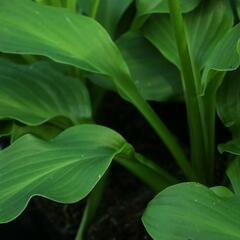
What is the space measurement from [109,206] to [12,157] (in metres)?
0.42

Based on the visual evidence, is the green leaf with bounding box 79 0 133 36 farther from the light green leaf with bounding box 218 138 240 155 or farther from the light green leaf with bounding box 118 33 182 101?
the light green leaf with bounding box 218 138 240 155

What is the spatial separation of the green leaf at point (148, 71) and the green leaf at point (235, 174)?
209 mm

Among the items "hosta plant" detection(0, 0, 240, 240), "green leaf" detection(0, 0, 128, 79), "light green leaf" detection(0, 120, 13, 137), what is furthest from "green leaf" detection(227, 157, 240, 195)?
"light green leaf" detection(0, 120, 13, 137)

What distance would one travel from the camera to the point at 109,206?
129 centimetres

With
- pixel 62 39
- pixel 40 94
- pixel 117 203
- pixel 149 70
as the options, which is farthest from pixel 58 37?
pixel 117 203

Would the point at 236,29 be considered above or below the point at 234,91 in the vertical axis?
above

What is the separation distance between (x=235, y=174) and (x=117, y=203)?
1.30 ft

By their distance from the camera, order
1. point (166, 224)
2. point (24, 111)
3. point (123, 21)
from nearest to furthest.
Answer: point (166, 224) → point (24, 111) → point (123, 21)

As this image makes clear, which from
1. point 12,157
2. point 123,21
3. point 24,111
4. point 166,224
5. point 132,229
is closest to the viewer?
point 166,224

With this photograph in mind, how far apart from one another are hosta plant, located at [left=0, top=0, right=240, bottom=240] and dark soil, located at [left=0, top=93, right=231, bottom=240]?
4.0 inches

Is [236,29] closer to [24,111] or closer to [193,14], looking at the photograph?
[193,14]

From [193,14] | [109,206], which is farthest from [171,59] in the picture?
[109,206]

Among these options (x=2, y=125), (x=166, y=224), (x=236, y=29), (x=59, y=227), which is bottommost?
(x=59, y=227)

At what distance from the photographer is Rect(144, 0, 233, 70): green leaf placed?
109 cm
